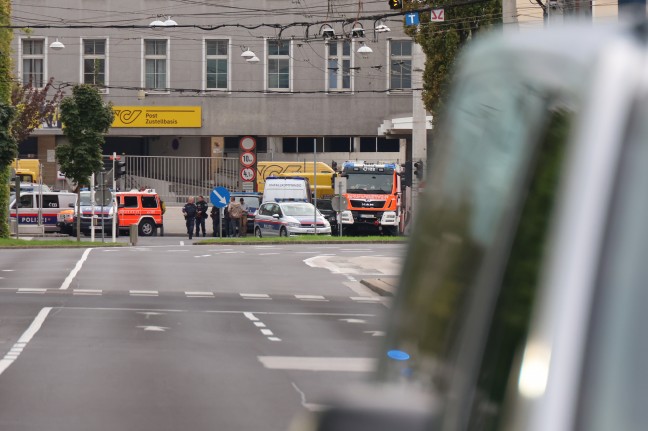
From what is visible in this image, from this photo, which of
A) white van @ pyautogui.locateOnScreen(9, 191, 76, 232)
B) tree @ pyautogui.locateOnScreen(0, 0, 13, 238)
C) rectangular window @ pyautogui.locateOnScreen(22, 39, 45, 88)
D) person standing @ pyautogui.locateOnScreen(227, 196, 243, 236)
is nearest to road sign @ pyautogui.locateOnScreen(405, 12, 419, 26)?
tree @ pyautogui.locateOnScreen(0, 0, 13, 238)

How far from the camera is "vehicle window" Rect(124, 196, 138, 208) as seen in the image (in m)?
51.2

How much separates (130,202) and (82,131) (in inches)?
347

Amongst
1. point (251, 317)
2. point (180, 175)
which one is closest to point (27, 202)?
point (180, 175)

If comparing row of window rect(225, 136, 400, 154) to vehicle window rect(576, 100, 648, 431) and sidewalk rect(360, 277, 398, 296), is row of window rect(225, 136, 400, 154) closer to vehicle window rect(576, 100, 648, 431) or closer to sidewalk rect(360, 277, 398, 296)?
sidewalk rect(360, 277, 398, 296)

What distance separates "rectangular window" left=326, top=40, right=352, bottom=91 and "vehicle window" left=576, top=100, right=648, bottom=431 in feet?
200

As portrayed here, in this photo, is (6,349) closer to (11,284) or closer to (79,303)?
(79,303)

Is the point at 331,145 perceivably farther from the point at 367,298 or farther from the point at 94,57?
the point at 367,298

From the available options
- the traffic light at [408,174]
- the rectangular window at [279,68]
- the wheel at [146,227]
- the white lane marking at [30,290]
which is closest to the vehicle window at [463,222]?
the white lane marking at [30,290]

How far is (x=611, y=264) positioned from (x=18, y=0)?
6273 cm

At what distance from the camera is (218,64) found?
62.9 m

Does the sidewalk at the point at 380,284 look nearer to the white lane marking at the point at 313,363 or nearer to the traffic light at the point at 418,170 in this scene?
the white lane marking at the point at 313,363

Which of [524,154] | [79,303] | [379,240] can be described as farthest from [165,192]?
[524,154]

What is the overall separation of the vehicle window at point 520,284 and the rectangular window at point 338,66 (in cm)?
6072

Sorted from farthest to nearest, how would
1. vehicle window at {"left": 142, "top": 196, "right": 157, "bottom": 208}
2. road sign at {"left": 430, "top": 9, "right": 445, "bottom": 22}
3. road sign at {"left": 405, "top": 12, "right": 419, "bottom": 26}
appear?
vehicle window at {"left": 142, "top": 196, "right": 157, "bottom": 208} → road sign at {"left": 405, "top": 12, "right": 419, "bottom": 26} → road sign at {"left": 430, "top": 9, "right": 445, "bottom": 22}
